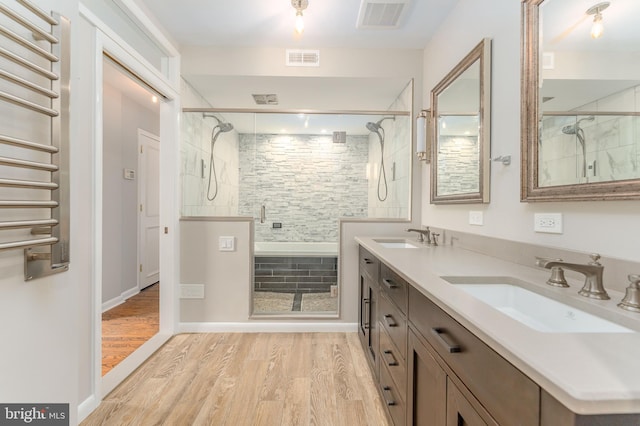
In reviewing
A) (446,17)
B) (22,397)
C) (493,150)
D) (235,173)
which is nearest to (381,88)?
(446,17)

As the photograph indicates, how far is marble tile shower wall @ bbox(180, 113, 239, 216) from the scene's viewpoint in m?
2.84

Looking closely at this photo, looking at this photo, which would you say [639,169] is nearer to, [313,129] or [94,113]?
[94,113]

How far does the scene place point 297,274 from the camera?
3678 millimetres

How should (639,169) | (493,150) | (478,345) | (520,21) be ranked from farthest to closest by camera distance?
(493,150) < (520,21) < (639,169) < (478,345)

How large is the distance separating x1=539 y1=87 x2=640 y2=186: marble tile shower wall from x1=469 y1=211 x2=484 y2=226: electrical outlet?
0.52 metres

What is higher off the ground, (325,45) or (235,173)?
(325,45)

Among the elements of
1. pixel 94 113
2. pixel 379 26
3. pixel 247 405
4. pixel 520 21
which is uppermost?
pixel 379 26

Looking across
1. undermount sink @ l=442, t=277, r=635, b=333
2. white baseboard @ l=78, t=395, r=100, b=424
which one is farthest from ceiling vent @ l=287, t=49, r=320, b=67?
white baseboard @ l=78, t=395, r=100, b=424

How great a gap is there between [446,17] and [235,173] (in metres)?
2.43

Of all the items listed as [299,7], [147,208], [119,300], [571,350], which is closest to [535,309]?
[571,350]

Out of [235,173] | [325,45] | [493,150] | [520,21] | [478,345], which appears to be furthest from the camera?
[235,173]

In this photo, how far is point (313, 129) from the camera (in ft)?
11.9

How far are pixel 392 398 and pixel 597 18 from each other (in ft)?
5.93

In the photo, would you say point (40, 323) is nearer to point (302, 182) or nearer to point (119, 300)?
point (119, 300)
